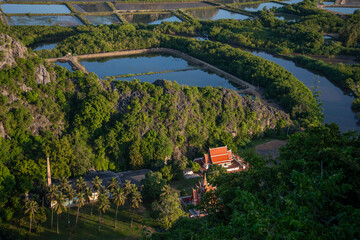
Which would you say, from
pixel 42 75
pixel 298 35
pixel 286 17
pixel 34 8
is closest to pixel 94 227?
pixel 42 75

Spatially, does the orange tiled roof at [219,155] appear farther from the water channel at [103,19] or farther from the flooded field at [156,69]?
the water channel at [103,19]

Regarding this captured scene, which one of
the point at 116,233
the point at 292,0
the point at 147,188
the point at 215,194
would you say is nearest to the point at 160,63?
the point at 147,188

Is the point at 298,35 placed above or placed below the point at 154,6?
below

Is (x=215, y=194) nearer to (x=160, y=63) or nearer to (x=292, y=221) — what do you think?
(x=292, y=221)

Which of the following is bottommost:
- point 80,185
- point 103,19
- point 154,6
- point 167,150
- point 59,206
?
point 167,150

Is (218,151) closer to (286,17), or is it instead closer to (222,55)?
(222,55)

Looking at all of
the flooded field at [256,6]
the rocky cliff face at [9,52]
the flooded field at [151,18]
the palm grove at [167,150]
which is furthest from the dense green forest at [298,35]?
the rocky cliff face at [9,52]

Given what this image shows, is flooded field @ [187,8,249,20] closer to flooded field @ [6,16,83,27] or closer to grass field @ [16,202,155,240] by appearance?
flooded field @ [6,16,83,27]
